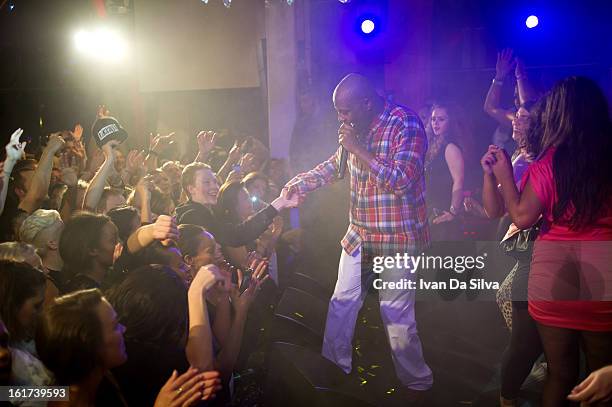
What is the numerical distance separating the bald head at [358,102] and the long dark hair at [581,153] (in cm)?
108

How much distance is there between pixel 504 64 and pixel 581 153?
68.2 inches

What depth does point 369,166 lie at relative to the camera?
2.84 m

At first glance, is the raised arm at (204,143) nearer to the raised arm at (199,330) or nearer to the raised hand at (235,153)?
the raised hand at (235,153)

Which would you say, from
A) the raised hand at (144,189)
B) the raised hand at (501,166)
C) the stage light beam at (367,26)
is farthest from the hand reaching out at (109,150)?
the raised hand at (501,166)

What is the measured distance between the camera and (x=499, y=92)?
11.9 ft

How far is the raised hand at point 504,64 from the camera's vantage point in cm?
358

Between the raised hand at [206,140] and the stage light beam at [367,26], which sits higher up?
the stage light beam at [367,26]

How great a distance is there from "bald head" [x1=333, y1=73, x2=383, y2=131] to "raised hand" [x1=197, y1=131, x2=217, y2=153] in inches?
50.4

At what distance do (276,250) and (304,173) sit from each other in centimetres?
62

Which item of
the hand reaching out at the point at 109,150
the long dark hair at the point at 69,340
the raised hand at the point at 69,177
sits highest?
the hand reaching out at the point at 109,150

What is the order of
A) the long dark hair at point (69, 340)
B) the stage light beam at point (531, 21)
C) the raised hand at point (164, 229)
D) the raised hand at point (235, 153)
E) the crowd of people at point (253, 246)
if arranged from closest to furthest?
the long dark hair at point (69, 340)
the crowd of people at point (253, 246)
the raised hand at point (164, 229)
the stage light beam at point (531, 21)
the raised hand at point (235, 153)

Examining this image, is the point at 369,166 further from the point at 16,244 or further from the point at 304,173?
the point at 16,244

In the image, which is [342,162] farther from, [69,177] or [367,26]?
[69,177]

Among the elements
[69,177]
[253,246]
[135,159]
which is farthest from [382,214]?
[69,177]
